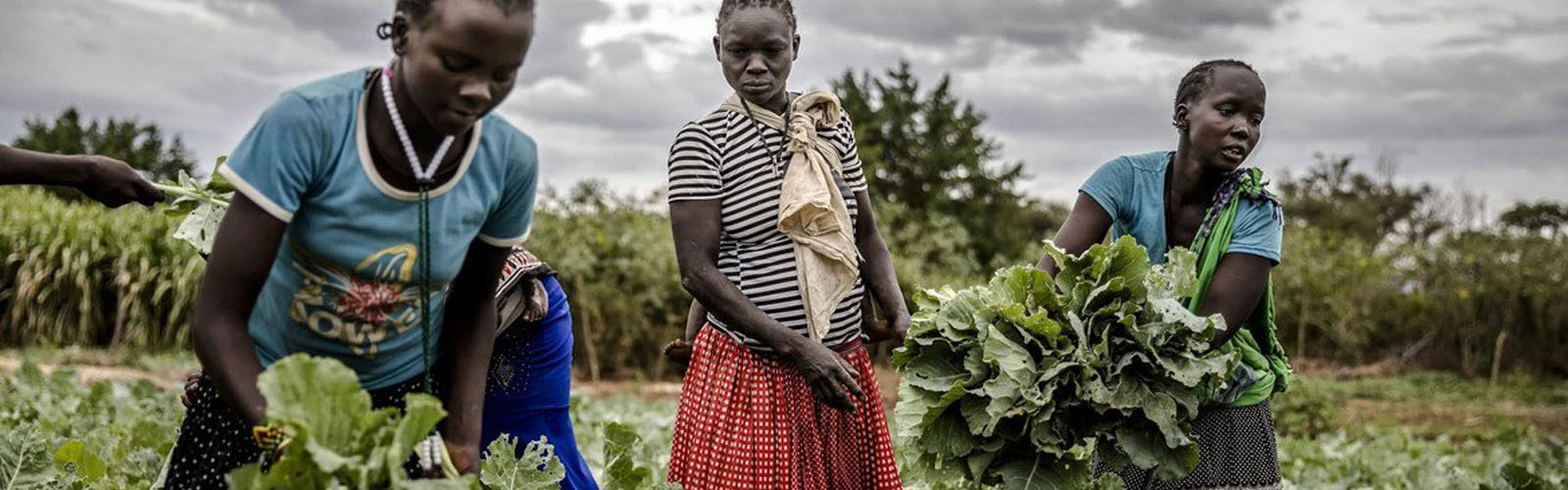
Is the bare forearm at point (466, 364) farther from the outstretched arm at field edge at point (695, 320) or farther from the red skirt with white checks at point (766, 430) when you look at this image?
the outstretched arm at field edge at point (695, 320)

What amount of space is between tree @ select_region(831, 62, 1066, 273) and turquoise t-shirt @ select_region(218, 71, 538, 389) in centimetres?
1510

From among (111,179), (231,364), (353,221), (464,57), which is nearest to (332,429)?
(231,364)

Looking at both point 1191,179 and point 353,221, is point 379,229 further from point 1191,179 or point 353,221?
point 1191,179

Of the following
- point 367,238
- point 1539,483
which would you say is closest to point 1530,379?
point 1539,483

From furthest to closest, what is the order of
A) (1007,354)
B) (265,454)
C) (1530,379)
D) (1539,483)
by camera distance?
1. (1530,379)
2. (1539,483)
3. (1007,354)
4. (265,454)

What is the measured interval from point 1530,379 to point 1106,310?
13.0m

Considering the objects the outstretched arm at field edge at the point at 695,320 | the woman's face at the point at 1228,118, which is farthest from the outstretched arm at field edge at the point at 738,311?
the woman's face at the point at 1228,118

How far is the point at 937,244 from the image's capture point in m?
15.2

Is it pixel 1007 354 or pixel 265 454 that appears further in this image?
pixel 1007 354

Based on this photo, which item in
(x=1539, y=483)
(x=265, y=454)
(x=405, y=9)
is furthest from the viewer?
(x=1539, y=483)

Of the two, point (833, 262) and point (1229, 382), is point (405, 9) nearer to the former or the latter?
point (833, 262)

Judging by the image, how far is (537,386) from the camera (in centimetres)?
330

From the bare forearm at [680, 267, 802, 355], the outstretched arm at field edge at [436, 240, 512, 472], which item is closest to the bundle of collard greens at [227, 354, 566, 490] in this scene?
the outstretched arm at field edge at [436, 240, 512, 472]

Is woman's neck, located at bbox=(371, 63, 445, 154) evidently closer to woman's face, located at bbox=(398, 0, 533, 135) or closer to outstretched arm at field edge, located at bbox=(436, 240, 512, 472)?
woman's face, located at bbox=(398, 0, 533, 135)
